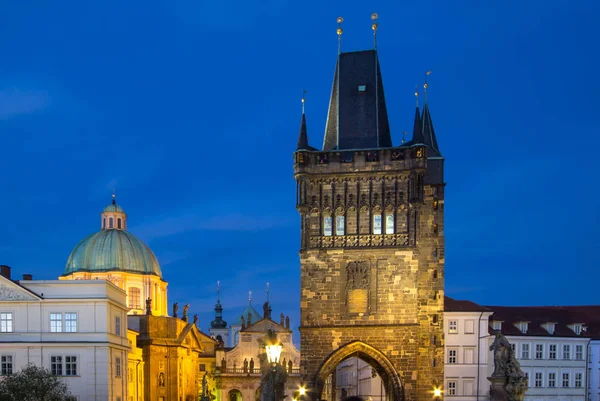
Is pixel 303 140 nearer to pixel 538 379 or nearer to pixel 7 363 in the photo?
pixel 7 363

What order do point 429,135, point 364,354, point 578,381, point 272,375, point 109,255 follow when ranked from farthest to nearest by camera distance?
point 109,255 < point 578,381 < point 429,135 < point 364,354 < point 272,375

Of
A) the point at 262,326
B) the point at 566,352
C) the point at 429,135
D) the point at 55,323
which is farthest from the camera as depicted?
the point at 262,326

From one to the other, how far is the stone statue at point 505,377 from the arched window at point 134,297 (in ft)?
177

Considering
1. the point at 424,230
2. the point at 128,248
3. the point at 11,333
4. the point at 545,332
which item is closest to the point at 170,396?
the point at 128,248

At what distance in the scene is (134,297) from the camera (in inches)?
3250

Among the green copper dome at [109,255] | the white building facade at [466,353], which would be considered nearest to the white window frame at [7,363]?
the green copper dome at [109,255]

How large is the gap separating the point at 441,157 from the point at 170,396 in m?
31.3

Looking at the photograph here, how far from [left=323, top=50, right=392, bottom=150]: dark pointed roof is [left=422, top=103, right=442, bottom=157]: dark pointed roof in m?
5.57

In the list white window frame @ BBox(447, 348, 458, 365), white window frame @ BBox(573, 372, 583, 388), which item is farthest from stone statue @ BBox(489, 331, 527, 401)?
white window frame @ BBox(573, 372, 583, 388)

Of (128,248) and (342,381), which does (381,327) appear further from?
(342,381)

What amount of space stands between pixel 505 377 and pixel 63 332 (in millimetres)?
32516

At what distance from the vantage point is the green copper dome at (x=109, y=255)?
80.9 m

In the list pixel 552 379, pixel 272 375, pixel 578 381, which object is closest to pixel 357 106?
pixel 552 379

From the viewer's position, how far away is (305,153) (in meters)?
59.9
